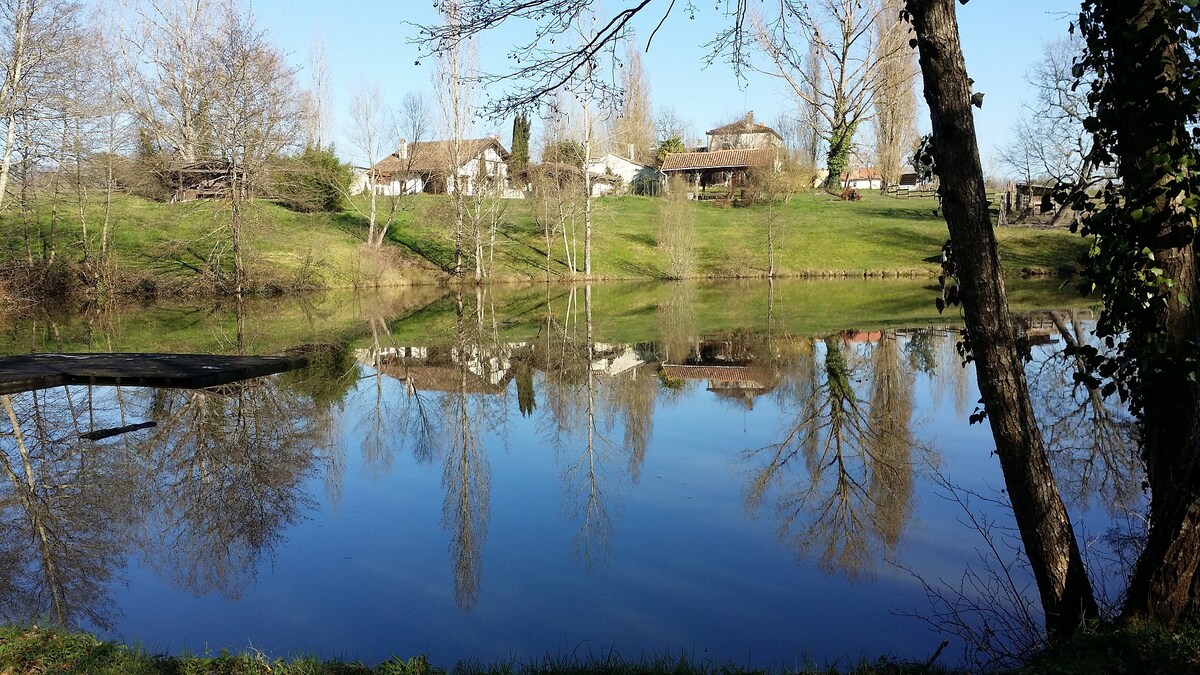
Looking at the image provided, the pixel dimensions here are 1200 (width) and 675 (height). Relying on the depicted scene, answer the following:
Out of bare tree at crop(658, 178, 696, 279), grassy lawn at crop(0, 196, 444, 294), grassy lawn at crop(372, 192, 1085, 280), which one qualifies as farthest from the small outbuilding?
grassy lawn at crop(0, 196, 444, 294)

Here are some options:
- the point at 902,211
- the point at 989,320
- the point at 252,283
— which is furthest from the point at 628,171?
the point at 989,320

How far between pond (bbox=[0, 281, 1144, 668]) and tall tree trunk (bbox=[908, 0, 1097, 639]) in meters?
0.75

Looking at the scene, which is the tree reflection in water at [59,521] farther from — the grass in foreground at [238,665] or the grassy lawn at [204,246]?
the grassy lawn at [204,246]

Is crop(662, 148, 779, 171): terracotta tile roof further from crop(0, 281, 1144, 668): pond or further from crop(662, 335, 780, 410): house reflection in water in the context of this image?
crop(0, 281, 1144, 668): pond

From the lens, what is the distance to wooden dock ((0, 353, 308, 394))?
13.0 m

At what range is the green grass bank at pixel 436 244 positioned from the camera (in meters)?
32.7

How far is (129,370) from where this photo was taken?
44.1 feet

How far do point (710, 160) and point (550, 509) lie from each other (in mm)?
57554

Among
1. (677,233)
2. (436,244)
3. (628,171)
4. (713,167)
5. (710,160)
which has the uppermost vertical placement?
(710,160)

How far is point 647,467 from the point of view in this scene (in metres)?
9.18

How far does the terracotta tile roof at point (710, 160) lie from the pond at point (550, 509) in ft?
151

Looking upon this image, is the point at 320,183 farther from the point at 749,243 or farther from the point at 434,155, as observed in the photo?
the point at 749,243

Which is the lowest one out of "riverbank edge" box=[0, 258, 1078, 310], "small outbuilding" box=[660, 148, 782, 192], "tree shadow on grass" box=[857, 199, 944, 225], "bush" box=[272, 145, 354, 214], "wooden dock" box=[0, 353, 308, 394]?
"wooden dock" box=[0, 353, 308, 394]

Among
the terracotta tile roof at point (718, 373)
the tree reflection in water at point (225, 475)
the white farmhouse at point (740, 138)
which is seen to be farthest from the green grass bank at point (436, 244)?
the terracotta tile roof at point (718, 373)
